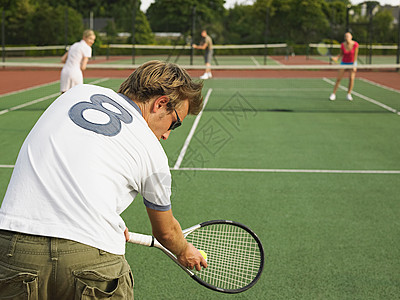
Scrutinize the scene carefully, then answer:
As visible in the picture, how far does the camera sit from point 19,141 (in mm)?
9094

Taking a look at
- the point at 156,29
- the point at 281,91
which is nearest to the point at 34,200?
the point at 281,91

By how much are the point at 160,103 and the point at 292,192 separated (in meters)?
4.28

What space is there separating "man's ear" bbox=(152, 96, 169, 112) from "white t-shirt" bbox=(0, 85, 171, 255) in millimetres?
162

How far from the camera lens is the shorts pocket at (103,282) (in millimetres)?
1955

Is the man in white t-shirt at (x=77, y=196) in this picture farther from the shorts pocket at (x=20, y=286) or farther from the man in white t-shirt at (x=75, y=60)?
the man in white t-shirt at (x=75, y=60)

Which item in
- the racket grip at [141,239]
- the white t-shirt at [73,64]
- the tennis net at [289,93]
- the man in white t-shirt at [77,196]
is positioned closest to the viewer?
the man in white t-shirt at [77,196]

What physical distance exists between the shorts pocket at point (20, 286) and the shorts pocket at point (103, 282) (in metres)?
0.15

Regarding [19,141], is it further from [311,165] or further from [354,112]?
[354,112]

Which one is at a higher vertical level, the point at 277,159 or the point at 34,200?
the point at 34,200

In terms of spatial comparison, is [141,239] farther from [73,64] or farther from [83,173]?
[73,64]

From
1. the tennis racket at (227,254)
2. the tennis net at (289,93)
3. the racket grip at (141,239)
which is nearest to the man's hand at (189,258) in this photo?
the racket grip at (141,239)

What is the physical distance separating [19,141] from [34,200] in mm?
7569

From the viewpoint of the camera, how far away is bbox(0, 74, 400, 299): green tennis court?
13.4 feet

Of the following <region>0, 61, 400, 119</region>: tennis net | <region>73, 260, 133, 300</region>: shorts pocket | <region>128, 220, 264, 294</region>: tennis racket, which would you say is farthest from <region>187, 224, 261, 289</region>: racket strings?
<region>0, 61, 400, 119</region>: tennis net
